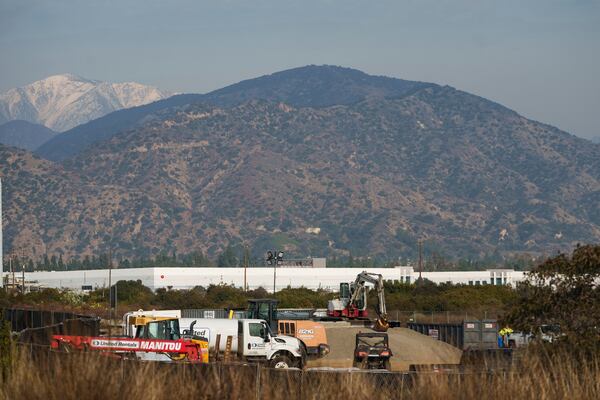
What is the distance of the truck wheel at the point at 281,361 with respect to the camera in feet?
141

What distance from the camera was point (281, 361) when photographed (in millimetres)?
43688

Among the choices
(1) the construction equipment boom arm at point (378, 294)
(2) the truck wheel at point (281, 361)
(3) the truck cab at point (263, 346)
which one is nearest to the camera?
(2) the truck wheel at point (281, 361)

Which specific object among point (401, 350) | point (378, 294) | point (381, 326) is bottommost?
point (401, 350)

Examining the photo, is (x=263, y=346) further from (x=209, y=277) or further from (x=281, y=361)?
(x=209, y=277)

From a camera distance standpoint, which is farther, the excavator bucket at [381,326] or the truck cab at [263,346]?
the excavator bucket at [381,326]

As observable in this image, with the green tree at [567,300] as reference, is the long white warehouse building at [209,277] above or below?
above

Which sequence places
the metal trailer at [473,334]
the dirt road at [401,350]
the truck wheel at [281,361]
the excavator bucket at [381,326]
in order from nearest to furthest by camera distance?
the truck wheel at [281,361] < the dirt road at [401,350] < the metal trailer at [473,334] < the excavator bucket at [381,326]

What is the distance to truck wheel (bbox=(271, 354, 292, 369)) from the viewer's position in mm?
43053

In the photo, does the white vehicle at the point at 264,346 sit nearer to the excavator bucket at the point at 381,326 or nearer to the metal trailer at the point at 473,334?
the metal trailer at the point at 473,334

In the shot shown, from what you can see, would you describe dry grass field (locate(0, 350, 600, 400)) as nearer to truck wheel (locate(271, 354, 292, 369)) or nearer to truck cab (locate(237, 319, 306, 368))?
truck wheel (locate(271, 354, 292, 369))

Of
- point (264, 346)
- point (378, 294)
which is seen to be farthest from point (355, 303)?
point (264, 346)

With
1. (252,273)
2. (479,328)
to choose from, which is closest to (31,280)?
(252,273)

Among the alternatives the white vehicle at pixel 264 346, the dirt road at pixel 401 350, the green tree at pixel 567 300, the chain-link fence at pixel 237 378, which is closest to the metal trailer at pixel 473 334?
the dirt road at pixel 401 350

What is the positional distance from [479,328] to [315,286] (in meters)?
124
